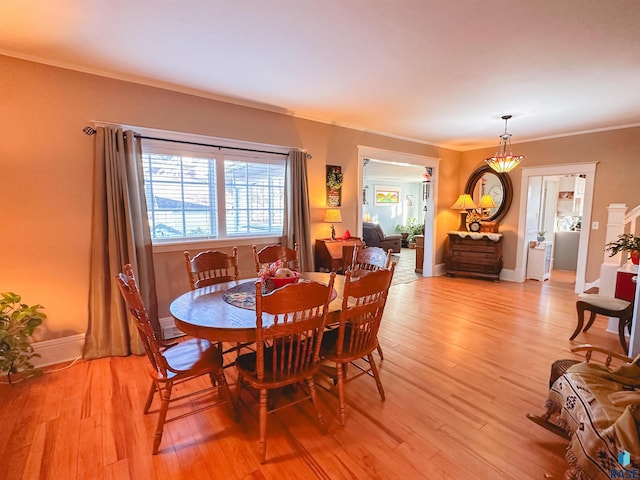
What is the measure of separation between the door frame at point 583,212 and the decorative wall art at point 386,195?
5214mm

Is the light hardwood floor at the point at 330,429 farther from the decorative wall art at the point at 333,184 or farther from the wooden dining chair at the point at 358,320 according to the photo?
the decorative wall art at the point at 333,184

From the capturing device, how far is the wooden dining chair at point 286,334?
1.60 m

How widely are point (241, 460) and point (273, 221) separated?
2803 mm

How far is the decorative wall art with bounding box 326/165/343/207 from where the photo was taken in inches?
176

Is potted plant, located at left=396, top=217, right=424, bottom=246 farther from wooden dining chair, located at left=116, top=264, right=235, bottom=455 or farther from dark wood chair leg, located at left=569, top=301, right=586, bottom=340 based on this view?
wooden dining chair, located at left=116, top=264, right=235, bottom=455

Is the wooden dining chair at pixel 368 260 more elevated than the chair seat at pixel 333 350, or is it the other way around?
the wooden dining chair at pixel 368 260

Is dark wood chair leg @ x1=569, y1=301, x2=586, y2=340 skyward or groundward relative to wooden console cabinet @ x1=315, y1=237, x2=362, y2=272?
groundward

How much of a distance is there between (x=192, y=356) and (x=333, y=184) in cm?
313

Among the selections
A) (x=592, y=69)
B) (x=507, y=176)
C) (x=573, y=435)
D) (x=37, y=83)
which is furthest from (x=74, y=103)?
(x=507, y=176)

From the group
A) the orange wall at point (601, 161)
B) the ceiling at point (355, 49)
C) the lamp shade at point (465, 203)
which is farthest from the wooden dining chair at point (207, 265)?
the orange wall at point (601, 161)

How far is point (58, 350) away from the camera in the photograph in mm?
2746

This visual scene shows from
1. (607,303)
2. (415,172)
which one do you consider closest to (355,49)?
(607,303)

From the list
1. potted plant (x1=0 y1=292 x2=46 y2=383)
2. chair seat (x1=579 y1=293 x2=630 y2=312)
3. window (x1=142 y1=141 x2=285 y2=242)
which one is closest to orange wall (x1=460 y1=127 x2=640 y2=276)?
chair seat (x1=579 y1=293 x2=630 y2=312)

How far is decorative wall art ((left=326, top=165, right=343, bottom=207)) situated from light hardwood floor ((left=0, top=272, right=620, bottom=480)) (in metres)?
2.26
